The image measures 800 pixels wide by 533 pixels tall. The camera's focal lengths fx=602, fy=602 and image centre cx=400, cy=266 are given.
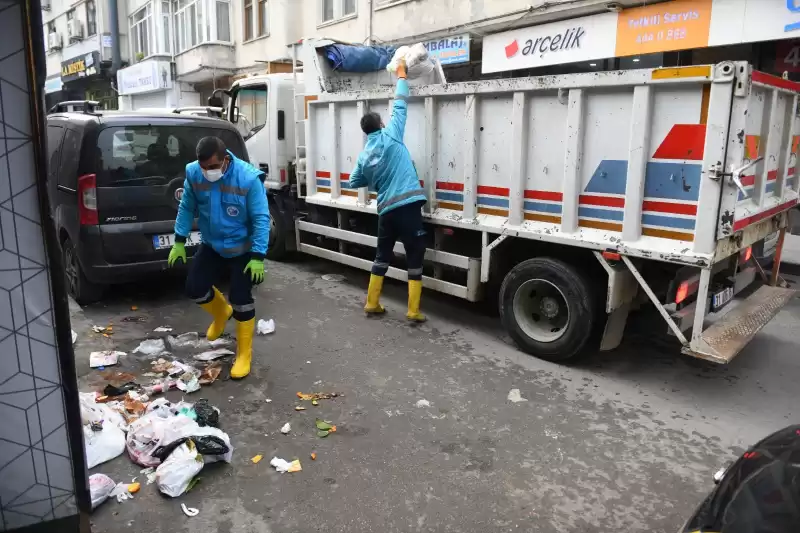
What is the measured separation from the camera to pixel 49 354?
2.24 meters

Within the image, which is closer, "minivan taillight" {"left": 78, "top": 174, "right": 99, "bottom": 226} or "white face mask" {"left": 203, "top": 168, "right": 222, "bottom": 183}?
"white face mask" {"left": 203, "top": 168, "right": 222, "bottom": 183}

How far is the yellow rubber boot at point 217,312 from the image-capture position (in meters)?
5.06

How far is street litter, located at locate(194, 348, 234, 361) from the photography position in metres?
4.81

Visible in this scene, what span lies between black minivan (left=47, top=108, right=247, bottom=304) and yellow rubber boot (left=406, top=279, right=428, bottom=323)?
2.21 m

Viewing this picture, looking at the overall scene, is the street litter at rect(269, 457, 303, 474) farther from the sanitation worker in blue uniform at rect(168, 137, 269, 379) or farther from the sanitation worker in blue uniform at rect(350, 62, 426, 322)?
the sanitation worker in blue uniform at rect(350, 62, 426, 322)

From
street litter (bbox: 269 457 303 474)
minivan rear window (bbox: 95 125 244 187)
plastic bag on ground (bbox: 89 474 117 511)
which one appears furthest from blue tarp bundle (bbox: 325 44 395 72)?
plastic bag on ground (bbox: 89 474 117 511)

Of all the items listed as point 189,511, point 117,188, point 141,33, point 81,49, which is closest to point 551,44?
point 117,188

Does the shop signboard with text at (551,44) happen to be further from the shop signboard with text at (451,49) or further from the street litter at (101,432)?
the street litter at (101,432)

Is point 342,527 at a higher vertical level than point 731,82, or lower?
lower

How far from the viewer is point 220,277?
483 centimetres

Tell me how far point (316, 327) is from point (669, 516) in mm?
3485

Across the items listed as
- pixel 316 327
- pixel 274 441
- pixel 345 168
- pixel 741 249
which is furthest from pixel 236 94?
pixel 741 249

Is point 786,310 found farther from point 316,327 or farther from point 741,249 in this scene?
point 316,327

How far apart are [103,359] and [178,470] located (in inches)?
77.0
